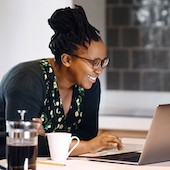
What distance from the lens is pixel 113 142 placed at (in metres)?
2.19

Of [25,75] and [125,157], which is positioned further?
[25,75]

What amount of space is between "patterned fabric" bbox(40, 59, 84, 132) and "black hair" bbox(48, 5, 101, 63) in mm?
108

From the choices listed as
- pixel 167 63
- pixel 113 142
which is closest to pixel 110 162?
pixel 113 142

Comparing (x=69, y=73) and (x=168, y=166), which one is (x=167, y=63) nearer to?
(x=69, y=73)

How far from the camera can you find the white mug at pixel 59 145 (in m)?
1.91

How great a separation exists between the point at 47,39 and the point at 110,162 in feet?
5.93

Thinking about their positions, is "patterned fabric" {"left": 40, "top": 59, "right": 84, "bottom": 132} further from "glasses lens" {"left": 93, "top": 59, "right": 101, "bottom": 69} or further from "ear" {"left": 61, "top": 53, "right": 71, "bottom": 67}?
"glasses lens" {"left": 93, "top": 59, "right": 101, "bottom": 69}

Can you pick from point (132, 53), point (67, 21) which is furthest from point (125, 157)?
point (132, 53)

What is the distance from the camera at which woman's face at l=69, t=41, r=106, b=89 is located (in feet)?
7.20

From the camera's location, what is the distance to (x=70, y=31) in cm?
226

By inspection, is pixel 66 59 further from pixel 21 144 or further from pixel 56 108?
pixel 21 144

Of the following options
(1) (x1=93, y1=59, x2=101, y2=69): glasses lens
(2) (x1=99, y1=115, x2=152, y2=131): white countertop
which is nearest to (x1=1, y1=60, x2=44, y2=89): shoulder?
(1) (x1=93, y1=59, x2=101, y2=69): glasses lens

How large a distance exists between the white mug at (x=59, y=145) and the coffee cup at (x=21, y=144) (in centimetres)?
30

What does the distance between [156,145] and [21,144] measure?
0.53 metres
